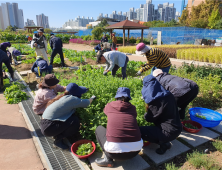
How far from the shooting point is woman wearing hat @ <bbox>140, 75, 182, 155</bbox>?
2396 millimetres

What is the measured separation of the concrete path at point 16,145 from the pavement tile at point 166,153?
1.65 m

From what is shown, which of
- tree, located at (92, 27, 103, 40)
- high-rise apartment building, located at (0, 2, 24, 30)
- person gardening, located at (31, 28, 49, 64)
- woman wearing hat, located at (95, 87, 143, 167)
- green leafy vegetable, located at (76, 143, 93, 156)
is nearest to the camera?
woman wearing hat, located at (95, 87, 143, 167)

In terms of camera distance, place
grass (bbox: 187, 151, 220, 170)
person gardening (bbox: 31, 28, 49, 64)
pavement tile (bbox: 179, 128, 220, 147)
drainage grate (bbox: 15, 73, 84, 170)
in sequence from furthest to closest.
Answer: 1. person gardening (bbox: 31, 28, 49, 64)
2. pavement tile (bbox: 179, 128, 220, 147)
3. drainage grate (bbox: 15, 73, 84, 170)
4. grass (bbox: 187, 151, 220, 170)

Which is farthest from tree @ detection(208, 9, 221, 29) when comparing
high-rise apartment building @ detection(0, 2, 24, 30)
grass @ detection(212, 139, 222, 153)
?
high-rise apartment building @ detection(0, 2, 24, 30)

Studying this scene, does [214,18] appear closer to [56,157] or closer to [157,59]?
[157,59]

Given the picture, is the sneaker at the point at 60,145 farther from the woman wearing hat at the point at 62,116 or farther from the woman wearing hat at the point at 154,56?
the woman wearing hat at the point at 154,56

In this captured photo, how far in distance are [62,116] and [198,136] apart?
2.47 m

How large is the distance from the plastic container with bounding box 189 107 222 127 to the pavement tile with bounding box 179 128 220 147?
0.54 ft

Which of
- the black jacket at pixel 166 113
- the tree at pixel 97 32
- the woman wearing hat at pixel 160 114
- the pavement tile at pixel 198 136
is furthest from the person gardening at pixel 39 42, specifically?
the tree at pixel 97 32

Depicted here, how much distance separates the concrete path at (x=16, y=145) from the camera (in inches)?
97.0

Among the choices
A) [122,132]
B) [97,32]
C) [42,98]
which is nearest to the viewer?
[122,132]

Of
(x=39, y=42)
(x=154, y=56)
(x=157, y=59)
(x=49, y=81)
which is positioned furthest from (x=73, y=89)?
(x=39, y=42)

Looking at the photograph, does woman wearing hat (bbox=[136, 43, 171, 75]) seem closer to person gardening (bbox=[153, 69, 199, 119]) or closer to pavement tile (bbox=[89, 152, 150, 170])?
person gardening (bbox=[153, 69, 199, 119])

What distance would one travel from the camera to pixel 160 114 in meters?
2.43
